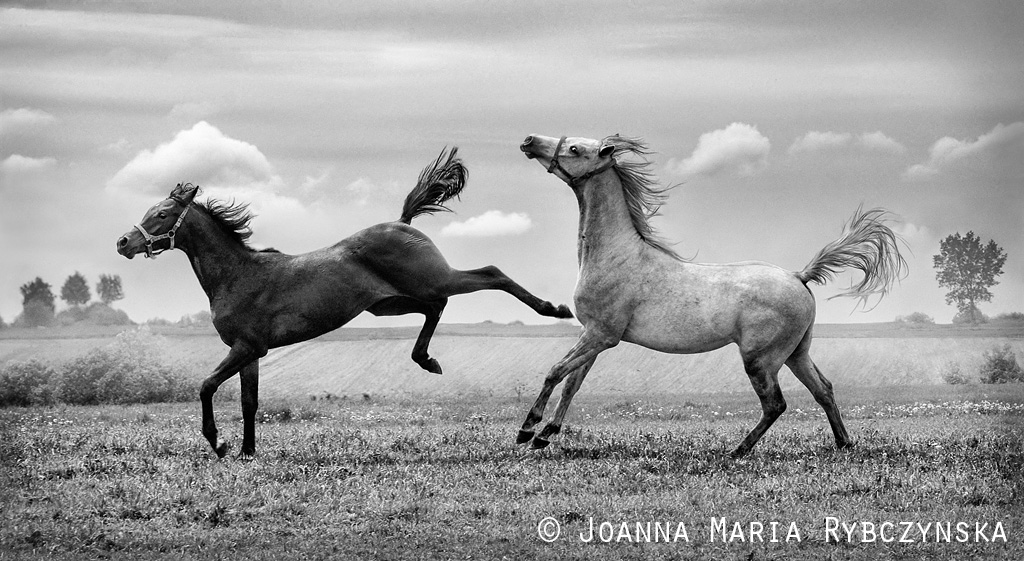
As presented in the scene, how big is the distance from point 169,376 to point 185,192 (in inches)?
398

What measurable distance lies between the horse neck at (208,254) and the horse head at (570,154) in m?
3.27

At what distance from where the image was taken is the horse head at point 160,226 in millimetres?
10742

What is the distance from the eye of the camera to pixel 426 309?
445 inches

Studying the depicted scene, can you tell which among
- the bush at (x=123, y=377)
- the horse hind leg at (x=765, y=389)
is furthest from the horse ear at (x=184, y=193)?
the bush at (x=123, y=377)

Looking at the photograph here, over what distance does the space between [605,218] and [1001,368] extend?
49.5ft

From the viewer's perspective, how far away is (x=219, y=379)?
34.7ft


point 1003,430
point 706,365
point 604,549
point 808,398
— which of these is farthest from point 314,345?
point 604,549

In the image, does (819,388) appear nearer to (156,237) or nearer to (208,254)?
(208,254)

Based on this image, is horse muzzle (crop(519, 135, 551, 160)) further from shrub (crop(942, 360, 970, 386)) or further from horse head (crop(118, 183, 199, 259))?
shrub (crop(942, 360, 970, 386))

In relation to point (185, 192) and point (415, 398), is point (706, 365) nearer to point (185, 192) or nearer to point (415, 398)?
point (415, 398)

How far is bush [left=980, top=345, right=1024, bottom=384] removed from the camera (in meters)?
22.1

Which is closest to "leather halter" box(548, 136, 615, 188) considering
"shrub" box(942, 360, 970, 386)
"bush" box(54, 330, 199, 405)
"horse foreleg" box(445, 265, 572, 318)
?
"horse foreleg" box(445, 265, 572, 318)

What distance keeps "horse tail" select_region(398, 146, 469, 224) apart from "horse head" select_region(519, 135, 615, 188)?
104 cm


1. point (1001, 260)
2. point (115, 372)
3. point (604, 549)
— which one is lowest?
point (604, 549)
